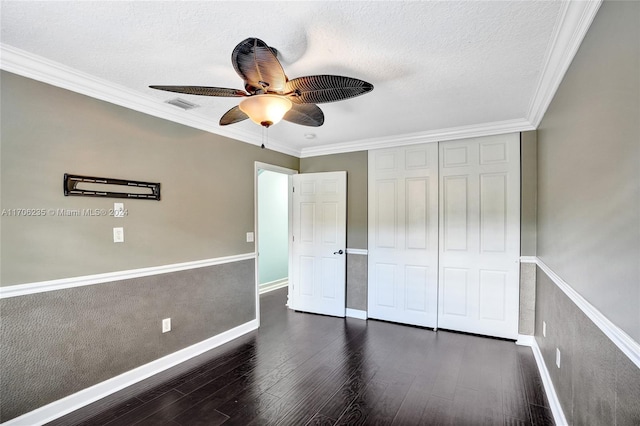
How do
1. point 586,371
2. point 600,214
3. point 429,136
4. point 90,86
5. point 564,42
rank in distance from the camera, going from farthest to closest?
point 429,136, point 90,86, point 564,42, point 586,371, point 600,214

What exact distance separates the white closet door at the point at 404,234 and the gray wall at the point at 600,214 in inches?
61.5

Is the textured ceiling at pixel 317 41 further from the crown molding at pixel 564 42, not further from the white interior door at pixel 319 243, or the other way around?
the white interior door at pixel 319 243

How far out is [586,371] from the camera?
1529 millimetres

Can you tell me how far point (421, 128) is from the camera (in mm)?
3574

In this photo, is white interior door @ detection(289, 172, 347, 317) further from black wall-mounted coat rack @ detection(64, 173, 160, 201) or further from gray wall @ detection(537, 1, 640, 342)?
gray wall @ detection(537, 1, 640, 342)

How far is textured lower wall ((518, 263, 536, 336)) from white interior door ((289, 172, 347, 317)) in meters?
2.09

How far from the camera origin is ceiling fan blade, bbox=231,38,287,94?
1.45 m

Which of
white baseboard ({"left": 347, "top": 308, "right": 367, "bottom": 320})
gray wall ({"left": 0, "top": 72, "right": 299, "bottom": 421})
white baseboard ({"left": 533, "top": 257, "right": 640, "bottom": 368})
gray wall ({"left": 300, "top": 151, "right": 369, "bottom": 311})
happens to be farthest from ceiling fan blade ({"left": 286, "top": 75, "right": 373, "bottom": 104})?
white baseboard ({"left": 347, "top": 308, "right": 367, "bottom": 320})

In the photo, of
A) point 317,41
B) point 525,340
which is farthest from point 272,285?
point 317,41

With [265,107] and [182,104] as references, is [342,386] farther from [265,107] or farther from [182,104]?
[182,104]

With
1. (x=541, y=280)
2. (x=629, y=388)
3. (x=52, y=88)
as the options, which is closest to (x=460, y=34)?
(x=629, y=388)

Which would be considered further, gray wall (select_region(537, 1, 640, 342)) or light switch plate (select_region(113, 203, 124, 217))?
light switch plate (select_region(113, 203, 124, 217))

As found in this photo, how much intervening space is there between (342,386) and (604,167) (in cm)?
228

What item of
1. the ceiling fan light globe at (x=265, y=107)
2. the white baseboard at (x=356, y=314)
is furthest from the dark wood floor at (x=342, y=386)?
the ceiling fan light globe at (x=265, y=107)
